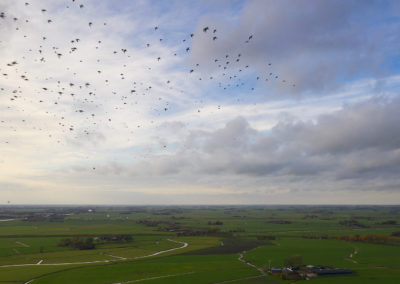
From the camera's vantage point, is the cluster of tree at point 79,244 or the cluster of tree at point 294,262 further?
the cluster of tree at point 79,244

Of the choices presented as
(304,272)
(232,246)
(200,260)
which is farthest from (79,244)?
(304,272)

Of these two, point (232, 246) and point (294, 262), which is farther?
point (232, 246)

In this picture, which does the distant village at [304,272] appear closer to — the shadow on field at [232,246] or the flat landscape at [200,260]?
the flat landscape at [200,260]

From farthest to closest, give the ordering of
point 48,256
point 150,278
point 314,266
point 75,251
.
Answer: point 75,251, point 48,256, point 314,266, point 150,278

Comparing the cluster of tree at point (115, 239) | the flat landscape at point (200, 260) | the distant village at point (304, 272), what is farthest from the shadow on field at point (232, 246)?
the cluster of tree at point (115, 239)

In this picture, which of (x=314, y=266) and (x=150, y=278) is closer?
(x=150, y=278)

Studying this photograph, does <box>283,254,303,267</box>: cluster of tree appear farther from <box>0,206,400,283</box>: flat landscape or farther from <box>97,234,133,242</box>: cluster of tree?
<box>97,234,133,242</box>: cluster of tree

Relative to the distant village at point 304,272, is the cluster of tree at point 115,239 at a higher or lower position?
higher

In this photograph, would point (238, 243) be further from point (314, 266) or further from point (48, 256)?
point (48, 256)

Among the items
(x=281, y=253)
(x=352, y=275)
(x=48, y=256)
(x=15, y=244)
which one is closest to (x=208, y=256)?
(x=281, y=253)

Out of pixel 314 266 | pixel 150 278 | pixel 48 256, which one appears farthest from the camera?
pixel 48 256

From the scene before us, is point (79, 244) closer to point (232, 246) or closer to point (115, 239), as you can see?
point (115, 239)
